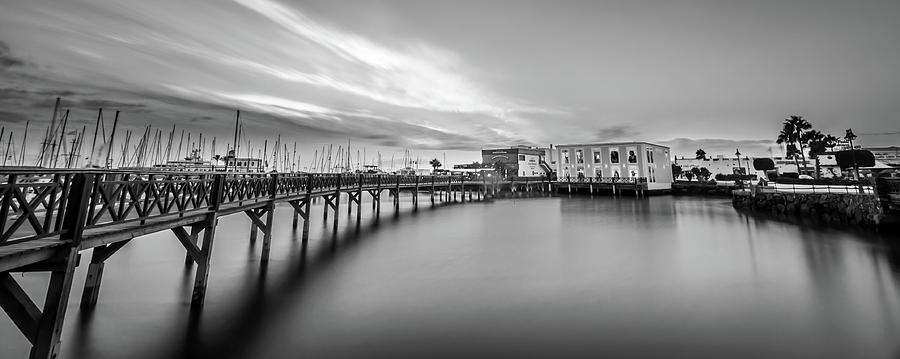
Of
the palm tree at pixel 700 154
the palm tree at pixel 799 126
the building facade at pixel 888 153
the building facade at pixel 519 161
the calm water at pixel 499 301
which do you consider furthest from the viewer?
the palm tree at pixel 700 154

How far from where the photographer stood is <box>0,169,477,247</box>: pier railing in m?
4.35

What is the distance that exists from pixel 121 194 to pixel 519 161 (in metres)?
77.2

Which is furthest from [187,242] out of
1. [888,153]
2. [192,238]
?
[888,153]

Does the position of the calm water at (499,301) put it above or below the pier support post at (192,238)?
below

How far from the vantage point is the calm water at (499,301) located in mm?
6793

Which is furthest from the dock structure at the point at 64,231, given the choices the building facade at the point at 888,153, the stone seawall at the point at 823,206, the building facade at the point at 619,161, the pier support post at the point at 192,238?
the building facade at the point at 888,153

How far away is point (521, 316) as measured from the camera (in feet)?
27.3

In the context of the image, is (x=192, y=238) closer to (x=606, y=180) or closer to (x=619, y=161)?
(x=606, y=180)

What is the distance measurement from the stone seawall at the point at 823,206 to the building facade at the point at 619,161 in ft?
81.0

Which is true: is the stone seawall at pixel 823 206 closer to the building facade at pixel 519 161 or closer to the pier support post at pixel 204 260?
the pier support post at pixel 204 260

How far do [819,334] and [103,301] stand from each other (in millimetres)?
18131

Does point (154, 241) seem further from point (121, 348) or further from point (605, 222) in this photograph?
point (605, 222)

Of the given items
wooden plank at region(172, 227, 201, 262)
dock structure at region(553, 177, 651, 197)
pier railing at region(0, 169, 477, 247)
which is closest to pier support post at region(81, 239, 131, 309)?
pier railing at region(0, 169, 477, 247)

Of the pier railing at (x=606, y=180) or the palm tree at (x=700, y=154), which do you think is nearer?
the pier railing at (x=606, y=180)
